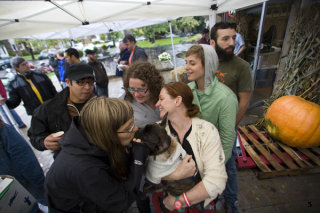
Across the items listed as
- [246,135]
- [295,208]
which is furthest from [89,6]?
[295,208]

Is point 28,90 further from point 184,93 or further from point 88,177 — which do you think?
point 184,93

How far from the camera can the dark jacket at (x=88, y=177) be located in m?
1.03

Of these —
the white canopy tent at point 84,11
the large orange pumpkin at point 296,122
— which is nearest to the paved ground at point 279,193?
the large orange pumpkin at point 296,122

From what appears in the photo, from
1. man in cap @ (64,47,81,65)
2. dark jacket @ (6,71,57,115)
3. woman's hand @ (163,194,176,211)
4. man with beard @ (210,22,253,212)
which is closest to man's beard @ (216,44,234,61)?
man with beard @ (210,22,253,212)

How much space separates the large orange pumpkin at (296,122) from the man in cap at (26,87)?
4839mm

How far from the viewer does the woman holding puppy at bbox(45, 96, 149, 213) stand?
1.04 metres

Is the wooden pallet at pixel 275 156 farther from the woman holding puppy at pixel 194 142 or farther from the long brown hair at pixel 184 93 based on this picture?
the long brown hair at pixel 184 93

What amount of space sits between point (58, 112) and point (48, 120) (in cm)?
15

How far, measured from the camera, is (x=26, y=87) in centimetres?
318

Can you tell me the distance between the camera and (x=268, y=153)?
2779 millimetres

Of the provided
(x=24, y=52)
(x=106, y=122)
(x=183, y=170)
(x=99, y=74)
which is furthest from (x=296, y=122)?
(x=24, y=52)

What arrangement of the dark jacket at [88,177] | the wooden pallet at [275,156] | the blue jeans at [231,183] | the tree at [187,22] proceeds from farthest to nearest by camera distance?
the tree at [187,22] → the wooden pallet at [275,156] → the blue jeans at [231,183] → the dark jacket at [88,177]

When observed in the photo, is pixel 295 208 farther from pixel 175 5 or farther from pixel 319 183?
pixel 175 5

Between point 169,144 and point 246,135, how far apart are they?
2.82 m
